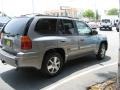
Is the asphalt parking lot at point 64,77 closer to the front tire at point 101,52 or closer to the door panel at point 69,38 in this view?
the door panel at point 69,38

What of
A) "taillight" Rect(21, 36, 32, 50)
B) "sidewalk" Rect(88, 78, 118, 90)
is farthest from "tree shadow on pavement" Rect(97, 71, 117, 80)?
"taillight" Rect(21, 36, 32, 50)

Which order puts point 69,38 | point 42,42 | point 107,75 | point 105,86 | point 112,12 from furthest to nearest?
point 112,12 < point 69,38 < point 107,75 < point 42,42 < point 105,86

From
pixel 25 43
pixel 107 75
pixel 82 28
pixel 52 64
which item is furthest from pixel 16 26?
pixel 107 75

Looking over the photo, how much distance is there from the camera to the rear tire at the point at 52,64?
656 centimetres

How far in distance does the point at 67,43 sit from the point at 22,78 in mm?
1709

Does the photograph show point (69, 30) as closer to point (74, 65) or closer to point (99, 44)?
point (74, 65)

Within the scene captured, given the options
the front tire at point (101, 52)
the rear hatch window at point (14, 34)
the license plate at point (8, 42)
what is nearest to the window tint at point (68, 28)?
the rear hatch window at point (14, 34)

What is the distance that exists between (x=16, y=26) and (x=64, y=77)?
1999 millimetres

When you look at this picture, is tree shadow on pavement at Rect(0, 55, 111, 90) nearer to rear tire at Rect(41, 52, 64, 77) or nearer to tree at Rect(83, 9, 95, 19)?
rear tire at Rect(41, 52, 64, 77)

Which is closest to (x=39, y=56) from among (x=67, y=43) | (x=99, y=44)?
(x=67, y=43)

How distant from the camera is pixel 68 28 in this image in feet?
24.6

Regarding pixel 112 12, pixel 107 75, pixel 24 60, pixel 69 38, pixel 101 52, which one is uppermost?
pixel 112 12

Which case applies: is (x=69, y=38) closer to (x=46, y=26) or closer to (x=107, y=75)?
(x=46, y=26)

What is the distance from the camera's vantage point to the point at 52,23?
6.92m
